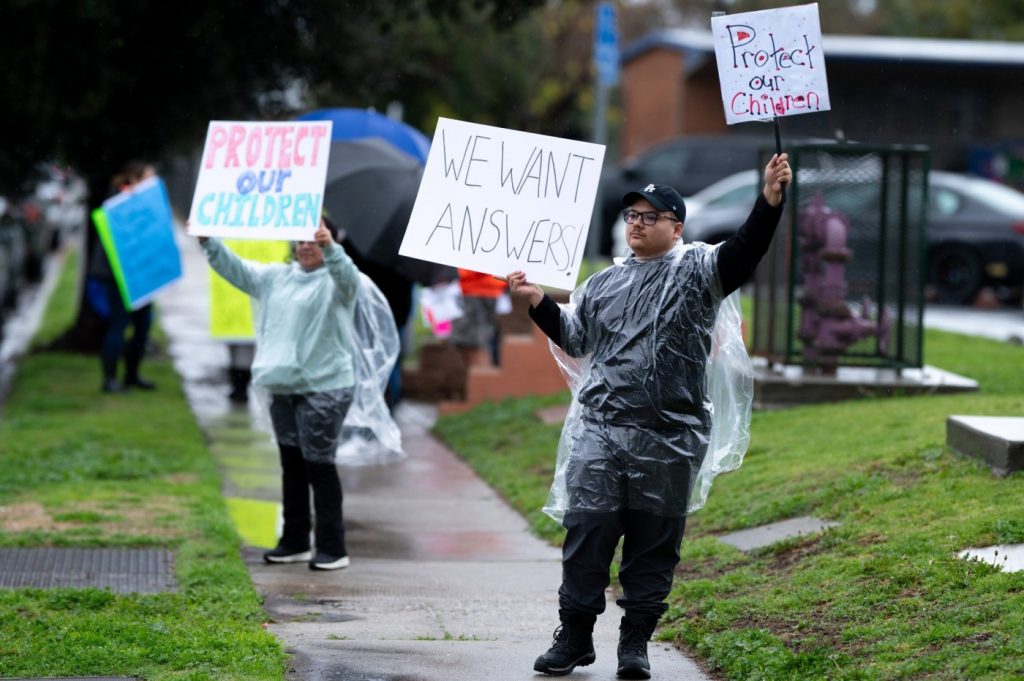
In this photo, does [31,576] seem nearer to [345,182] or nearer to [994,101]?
[345,182]

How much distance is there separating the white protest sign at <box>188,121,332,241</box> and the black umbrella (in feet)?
8.38

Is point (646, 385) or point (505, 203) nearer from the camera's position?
point (646, 385)

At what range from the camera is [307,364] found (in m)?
7.42

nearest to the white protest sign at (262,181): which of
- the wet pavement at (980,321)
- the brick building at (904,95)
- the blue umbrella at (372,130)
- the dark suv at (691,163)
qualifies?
the blue umbrella at (372,130)

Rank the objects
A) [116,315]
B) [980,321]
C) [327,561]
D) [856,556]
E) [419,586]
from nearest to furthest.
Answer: [856,556] → [419,586] → [327,561] → [116,315] → [980,321]

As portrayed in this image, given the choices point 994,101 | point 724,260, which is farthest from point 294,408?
point 994,101

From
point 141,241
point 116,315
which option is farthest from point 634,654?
point 116,315

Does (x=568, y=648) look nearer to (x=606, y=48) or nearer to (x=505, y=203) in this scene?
(x=505, y=203)

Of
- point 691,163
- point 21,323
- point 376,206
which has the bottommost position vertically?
point 21,323

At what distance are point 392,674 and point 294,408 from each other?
231cm

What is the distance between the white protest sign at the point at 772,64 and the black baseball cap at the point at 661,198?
0.36m

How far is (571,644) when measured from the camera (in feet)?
18.1

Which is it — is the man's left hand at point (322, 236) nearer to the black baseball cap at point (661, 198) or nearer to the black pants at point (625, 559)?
the black baseball cap at point (661, 198)

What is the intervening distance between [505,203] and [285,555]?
273 centimetres
